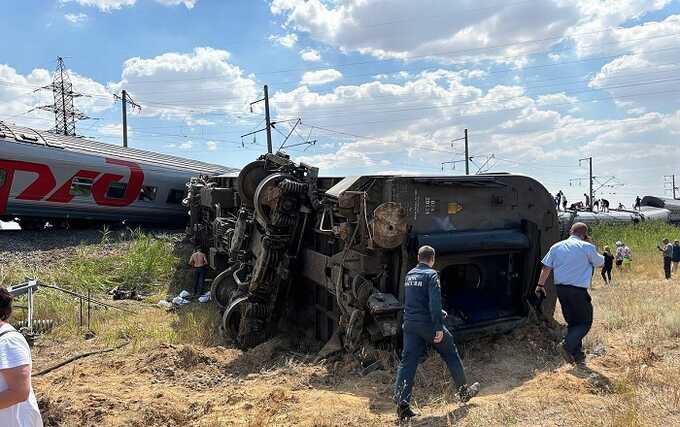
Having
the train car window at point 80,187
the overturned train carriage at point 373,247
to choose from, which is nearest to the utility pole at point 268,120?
the train car window at point 80,187

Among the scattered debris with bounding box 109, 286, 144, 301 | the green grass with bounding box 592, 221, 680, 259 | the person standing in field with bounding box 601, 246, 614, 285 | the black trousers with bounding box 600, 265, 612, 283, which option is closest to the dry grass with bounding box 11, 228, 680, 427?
the scattered debris with bounding box 109, 286, 144, 301

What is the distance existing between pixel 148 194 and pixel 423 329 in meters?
14.4

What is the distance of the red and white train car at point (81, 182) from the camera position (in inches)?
546

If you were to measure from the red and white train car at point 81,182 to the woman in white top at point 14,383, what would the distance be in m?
13.0

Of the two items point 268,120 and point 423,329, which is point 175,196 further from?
point 423,329

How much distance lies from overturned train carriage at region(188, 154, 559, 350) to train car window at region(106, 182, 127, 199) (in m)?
8.96

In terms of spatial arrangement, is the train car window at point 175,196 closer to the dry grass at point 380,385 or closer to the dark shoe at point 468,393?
the dry grass at point 380,385

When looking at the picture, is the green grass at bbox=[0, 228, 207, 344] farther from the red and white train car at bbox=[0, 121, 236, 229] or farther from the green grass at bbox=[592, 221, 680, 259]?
the green grass at bbox=[592, 221, 680, 259]

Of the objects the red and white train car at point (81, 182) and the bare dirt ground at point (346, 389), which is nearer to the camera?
the bare dirt ground at point (346, 389)

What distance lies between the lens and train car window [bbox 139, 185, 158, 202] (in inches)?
669

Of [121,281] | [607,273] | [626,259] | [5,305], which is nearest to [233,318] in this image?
[5,305]

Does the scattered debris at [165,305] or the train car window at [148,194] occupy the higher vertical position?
the train car window at [148,194]

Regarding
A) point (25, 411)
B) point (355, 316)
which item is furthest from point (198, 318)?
point (25, 411)

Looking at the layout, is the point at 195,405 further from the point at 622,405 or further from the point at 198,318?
the point at 198,318
